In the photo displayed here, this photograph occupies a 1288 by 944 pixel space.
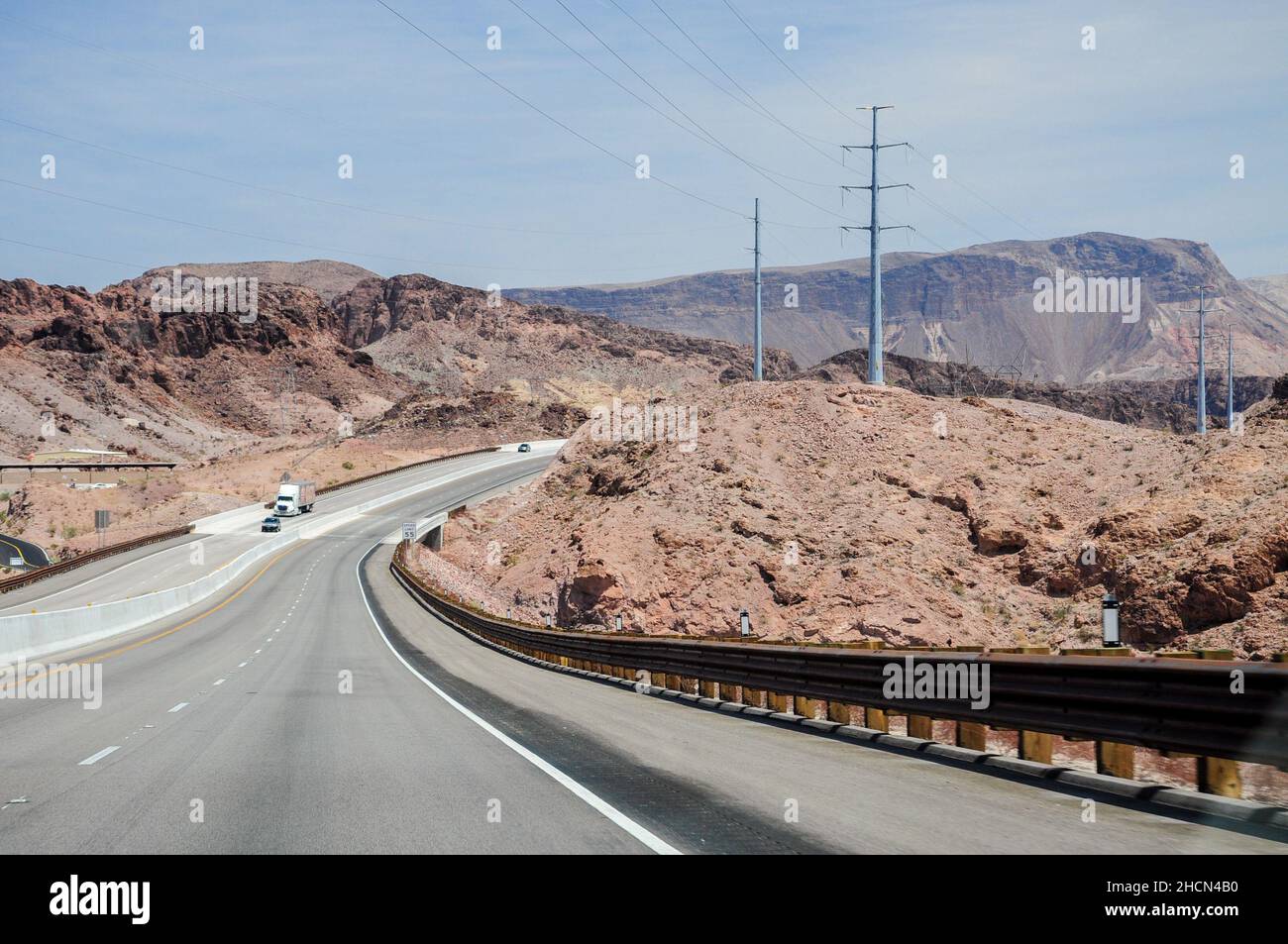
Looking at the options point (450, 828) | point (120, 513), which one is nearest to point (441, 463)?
point (120, 513)

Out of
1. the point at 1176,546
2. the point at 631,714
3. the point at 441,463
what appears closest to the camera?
the point at 631,714

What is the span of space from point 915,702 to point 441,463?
109831 millimetres

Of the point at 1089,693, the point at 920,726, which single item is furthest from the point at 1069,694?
the point at 920,726

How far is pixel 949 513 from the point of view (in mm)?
39625

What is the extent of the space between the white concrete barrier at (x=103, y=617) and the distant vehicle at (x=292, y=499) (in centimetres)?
846

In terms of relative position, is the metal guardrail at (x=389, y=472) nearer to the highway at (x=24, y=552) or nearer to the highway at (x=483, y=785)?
the highway at (x=24, y=552)

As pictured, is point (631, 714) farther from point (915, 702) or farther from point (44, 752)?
point (44, 752)

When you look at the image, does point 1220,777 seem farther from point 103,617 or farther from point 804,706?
point 103,617

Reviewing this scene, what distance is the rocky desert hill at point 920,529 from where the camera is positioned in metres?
27.0

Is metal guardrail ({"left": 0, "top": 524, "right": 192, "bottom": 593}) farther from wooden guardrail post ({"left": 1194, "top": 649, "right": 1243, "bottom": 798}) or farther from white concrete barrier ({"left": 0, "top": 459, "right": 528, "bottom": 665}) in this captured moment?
wooden guardrail post ({"left": 1194, "top": 649, "right": 1243, "bottom": 798})

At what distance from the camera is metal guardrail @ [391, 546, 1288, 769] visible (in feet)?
26.3

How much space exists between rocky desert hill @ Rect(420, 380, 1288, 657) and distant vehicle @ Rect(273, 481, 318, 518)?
43.8 meters

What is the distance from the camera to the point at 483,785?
1034 centimetres

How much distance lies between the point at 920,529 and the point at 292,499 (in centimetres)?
6673
